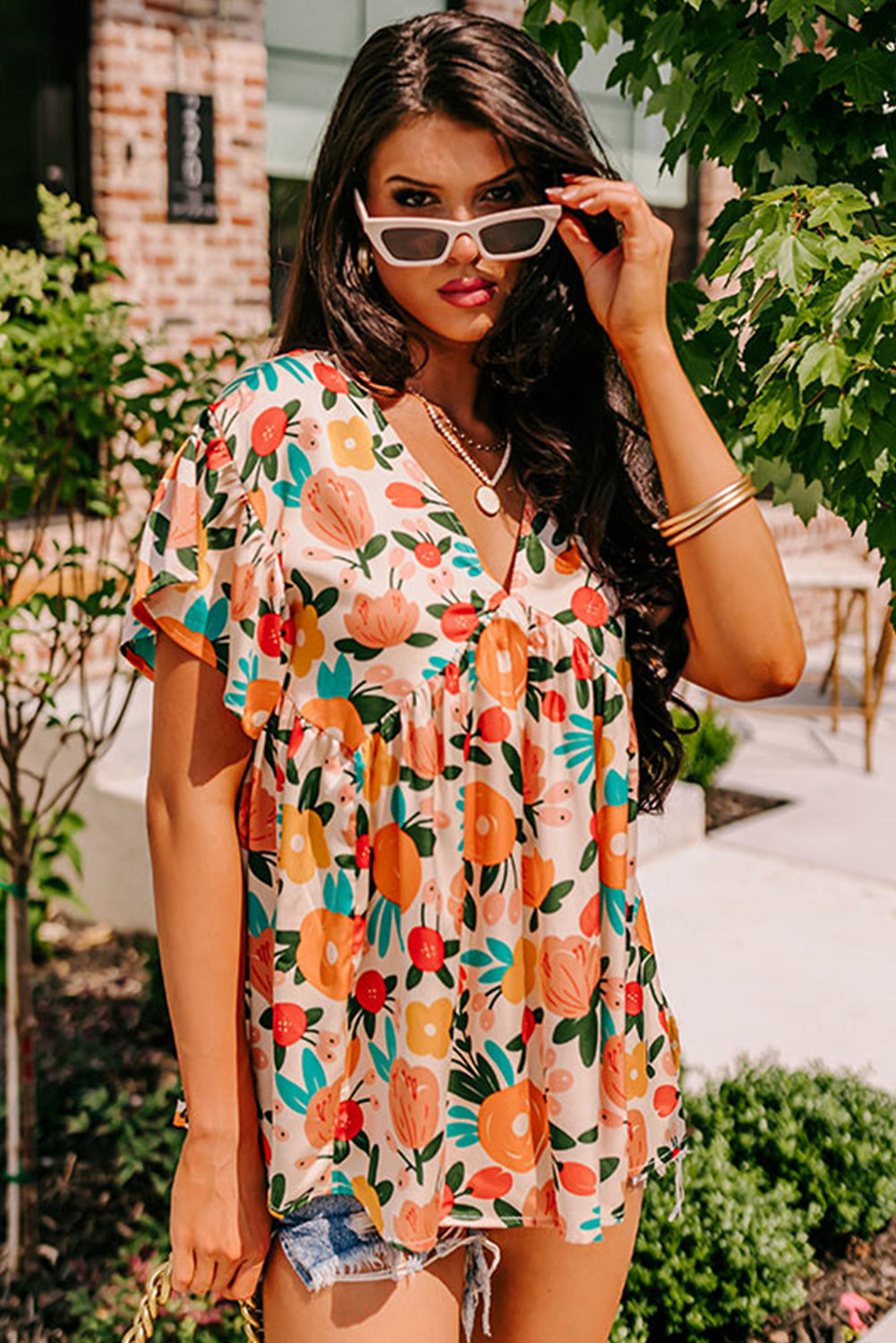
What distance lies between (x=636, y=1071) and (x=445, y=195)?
99 centimetres

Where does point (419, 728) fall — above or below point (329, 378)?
below

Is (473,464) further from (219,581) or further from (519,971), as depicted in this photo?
(519,971)

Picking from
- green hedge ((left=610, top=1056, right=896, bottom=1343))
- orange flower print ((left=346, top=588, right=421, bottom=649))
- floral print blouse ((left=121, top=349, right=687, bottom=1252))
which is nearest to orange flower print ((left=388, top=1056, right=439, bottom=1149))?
floral print blouse ((left=121, top=349, right=687, bottom=1252))

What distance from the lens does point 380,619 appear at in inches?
57.8

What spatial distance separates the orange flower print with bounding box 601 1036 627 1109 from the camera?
162cm

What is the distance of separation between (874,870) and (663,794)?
159 inches

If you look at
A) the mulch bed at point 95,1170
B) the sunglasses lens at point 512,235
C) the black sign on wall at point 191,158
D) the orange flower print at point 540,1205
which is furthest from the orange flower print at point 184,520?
the black sign on wall at point 191,158

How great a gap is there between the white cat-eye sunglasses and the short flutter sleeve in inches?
10.6

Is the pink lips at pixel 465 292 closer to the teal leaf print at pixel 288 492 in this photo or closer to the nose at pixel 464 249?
the nose at pixel 464 249

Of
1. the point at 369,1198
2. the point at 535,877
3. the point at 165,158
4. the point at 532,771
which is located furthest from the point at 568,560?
the point at 165,158

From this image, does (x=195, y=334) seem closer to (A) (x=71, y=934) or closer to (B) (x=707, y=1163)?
(A) (x=71, y=934)

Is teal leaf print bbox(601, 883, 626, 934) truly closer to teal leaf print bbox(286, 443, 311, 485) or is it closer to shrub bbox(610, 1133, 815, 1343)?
teal leaf print bbox(286, 443, 311, 485)

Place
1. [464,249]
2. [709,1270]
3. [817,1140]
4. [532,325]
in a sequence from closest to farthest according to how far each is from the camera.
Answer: [464,249]
[532,325]
[709,1270]
[817,1140]

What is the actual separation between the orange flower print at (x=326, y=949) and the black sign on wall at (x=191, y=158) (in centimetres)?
521
